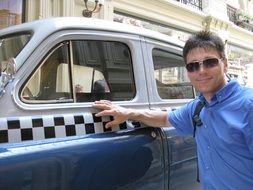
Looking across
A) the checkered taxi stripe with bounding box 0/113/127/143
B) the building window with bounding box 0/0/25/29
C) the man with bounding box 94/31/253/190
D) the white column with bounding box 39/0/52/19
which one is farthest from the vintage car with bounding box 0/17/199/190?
the white column with bounding box 39/0/52/19

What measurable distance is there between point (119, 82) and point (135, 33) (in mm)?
400

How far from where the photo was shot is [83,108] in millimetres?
2514

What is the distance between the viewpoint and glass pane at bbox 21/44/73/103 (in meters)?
2.37

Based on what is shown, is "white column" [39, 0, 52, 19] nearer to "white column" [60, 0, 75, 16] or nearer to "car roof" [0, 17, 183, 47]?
"white column" [60, 0, 75, 16]

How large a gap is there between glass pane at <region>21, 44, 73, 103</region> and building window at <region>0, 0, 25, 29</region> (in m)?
6.08

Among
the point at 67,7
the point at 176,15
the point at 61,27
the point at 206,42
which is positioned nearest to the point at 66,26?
the point at 61,27

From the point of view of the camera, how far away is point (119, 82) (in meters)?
2.88

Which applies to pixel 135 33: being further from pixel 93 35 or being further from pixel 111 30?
pixel 93 35

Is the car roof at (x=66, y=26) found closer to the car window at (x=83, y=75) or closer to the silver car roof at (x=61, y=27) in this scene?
the silver car roof at (x=61, y=27)

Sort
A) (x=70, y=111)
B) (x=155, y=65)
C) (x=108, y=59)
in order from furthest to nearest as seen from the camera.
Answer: (x=155, y=65)
(x=108, y=59)
(x=70, y=111)

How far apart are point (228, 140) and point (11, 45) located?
60.8 inches

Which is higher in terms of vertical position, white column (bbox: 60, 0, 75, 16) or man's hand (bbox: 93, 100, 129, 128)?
white column (bbox: 60, 0, 75, 16)

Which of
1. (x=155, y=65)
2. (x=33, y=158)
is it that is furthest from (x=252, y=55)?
(x=33, y=158)

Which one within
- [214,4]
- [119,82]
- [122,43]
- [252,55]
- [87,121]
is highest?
[214,4]
